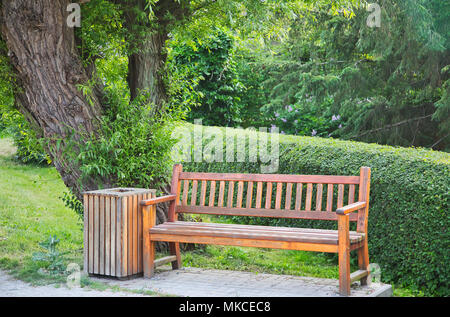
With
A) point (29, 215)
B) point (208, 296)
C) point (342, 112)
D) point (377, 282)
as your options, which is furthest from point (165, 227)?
point (342, 112)

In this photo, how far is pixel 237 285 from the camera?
4777 millimetres

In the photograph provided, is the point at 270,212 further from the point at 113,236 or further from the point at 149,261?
the point at 113,236

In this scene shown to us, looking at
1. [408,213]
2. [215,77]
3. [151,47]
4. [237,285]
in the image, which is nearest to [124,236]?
[237,285]

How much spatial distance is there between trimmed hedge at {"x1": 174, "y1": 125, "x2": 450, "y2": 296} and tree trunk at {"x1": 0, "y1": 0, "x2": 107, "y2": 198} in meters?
2.86

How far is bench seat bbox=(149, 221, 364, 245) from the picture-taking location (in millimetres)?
4371

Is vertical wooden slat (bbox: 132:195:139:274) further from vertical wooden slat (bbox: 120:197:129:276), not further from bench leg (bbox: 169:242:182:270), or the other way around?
bench leg (bbox: 169:242:182:270)

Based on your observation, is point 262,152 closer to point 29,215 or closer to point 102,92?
point 102,92

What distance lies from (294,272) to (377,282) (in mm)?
917

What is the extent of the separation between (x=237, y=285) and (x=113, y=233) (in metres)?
1.22

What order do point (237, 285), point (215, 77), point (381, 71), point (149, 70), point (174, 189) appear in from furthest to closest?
point (215, 77) < point (381, 71) < point (149, 70) < point (174, 189) < point (237, 285)

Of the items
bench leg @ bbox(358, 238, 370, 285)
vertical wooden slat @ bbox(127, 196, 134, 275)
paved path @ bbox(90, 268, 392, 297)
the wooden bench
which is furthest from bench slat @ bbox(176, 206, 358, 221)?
vertical wooden slat @ bbox(127, 196, 134, 275)

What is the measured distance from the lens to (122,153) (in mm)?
5523

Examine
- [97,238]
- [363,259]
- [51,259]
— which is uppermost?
[97,238]

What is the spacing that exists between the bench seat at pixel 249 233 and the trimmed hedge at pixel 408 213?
675 mm
